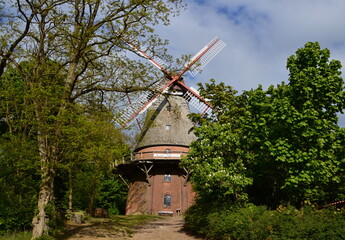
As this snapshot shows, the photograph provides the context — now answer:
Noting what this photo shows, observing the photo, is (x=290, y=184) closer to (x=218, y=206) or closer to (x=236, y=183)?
(x=236, y=183)

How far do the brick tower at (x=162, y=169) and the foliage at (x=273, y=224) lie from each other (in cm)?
1602

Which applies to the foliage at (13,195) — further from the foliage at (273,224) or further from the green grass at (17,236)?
the foliage at (273,224)

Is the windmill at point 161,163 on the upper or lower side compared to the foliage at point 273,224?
upper

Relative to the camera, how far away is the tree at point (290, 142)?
13.2 m

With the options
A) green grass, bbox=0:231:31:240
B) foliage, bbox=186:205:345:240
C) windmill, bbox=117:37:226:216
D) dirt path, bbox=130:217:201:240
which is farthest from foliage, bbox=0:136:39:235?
windmill, bbox=117:37:226:216

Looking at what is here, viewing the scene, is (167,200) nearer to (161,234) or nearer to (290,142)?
(161,234)

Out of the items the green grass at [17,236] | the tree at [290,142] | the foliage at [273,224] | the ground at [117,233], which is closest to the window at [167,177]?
the ground at [117,233]

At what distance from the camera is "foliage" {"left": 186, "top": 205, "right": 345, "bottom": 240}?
9.48 m

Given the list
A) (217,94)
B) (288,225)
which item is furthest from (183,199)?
(288,225)

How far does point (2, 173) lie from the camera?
15.3 metres

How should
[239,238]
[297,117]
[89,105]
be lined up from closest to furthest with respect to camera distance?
[239,238] → [297,117] → [89,105]

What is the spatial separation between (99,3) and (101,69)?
3.50 m

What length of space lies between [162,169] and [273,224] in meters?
21.9

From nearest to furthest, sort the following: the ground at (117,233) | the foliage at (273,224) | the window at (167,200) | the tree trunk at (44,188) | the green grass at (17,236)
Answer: the foliage at (273,224) < the tree trunk at (44,188) < the green grass at (17,236) < the ground at (117,233) < the window at (167,200)
